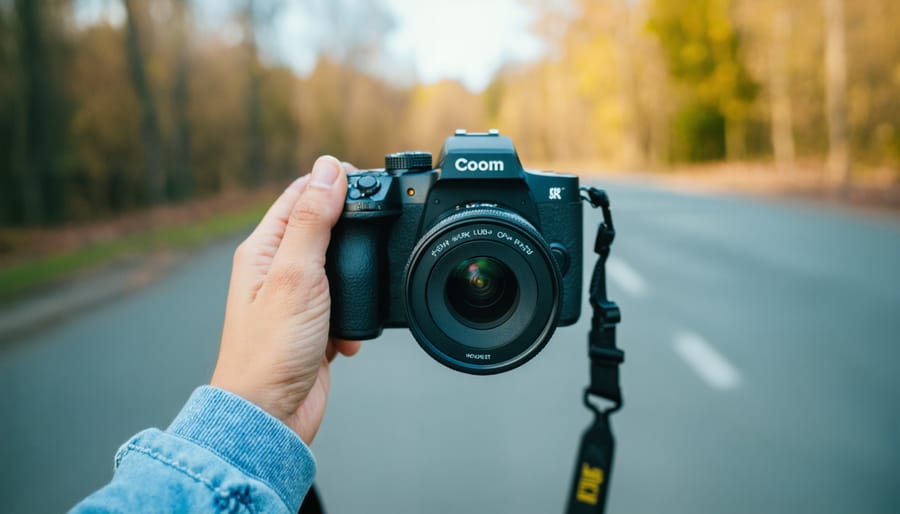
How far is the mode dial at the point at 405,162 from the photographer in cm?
151

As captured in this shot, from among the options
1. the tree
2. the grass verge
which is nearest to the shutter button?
the grass verge

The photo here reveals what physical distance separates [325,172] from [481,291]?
381mm

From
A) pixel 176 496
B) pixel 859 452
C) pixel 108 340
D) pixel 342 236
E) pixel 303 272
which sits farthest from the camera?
pixel 108 340

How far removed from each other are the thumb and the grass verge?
6.98m

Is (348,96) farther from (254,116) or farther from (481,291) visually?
(481,291)

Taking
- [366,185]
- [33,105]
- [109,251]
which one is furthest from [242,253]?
[33,105]

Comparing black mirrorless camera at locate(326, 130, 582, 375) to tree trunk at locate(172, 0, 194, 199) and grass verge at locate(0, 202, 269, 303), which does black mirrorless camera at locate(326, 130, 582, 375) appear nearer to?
grass verge at locate(0, 202, 269, 303)

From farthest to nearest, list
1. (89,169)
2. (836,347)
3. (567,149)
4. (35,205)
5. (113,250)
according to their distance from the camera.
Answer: (567,149), (89,169), (35,205), (113,250), (836,347)

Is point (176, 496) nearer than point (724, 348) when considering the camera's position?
Yes

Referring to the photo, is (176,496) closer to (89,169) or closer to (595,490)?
(595,490)

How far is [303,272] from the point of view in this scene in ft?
4.33

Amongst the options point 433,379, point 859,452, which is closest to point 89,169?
point 433,379

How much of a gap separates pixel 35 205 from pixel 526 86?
1680 centimetres

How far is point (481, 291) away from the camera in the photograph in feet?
4.58
